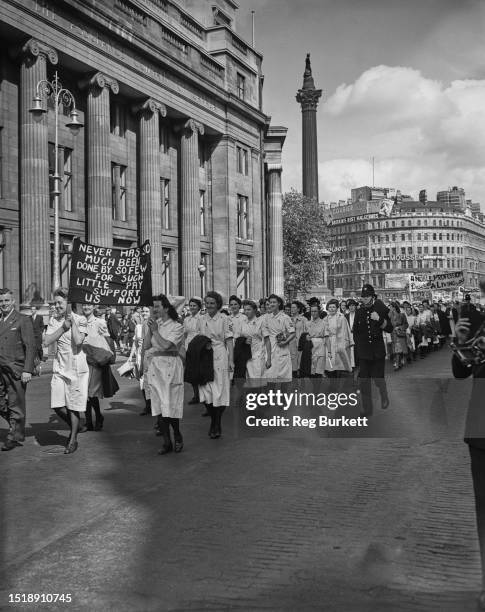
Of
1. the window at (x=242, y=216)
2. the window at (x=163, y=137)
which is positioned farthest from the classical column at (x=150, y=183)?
the window at (x=242, y=216)

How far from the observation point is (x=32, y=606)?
4.33m

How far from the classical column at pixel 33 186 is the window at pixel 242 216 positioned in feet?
66.8

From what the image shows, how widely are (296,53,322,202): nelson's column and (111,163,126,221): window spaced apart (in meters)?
52.9

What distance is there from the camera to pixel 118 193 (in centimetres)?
3575

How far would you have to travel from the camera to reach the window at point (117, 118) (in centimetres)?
3575

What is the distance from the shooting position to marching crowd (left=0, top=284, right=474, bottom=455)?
9320mm

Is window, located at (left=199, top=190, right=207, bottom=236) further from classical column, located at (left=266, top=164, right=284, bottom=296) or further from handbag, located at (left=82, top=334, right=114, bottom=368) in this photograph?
handbag, located at (left=82, top=334, right=114, bottom=368)

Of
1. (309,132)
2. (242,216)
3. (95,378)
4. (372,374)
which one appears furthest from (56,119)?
(309,132)

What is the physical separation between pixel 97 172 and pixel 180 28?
14.8 m

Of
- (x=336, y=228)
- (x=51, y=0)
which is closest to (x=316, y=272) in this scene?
(x=51, y=0)

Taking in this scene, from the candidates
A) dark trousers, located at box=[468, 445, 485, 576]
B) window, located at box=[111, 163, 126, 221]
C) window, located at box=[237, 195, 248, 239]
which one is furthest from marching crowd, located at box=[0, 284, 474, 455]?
window, located at box=[237, 195, 248, 239]

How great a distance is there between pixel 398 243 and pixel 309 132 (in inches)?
3075

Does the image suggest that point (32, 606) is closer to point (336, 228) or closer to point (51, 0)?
point (51, 0)

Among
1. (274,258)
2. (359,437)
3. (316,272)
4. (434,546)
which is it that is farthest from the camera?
(316,272)
